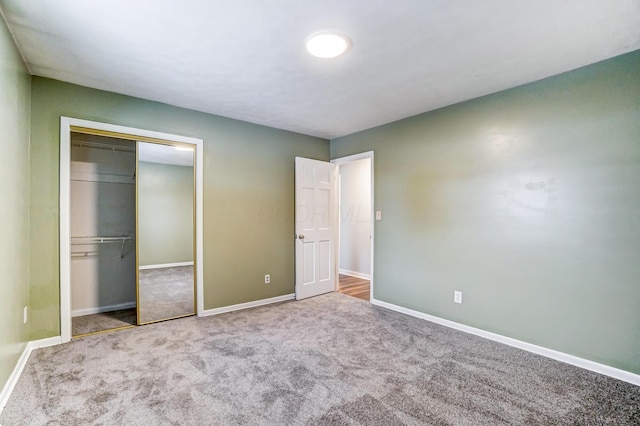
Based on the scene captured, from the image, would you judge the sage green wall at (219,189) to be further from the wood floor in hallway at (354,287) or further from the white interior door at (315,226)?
the wood floor in hallway at (354,287)

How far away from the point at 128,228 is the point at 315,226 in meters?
2.54

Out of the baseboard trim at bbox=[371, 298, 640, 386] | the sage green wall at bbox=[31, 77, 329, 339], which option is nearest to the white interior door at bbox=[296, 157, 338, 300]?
the sage green wall at bbox=[31, 77, 329, 339]

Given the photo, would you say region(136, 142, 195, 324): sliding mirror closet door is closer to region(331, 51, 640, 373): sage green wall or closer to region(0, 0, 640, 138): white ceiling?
region(0, 0, 640, 138): white ceiling

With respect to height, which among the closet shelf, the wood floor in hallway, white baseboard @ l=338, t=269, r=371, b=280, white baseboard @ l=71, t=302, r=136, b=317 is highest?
the closet shelf

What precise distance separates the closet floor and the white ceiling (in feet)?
8.18

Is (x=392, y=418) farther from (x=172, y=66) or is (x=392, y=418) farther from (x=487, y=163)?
(x=172, y=66)

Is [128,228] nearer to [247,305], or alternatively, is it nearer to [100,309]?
[100,309]

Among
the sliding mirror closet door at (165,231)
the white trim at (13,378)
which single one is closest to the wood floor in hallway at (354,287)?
the sliding mirror closet door at (165,231)

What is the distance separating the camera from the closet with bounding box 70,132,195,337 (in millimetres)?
3564

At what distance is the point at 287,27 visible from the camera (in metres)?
2.00

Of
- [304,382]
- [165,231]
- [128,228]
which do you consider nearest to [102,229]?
[128,228]

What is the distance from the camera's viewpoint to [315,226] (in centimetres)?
462

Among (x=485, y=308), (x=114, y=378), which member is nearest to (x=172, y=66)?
(x=114, y=378)

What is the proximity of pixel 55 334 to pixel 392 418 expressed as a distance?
10.1ft
